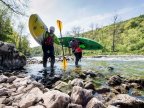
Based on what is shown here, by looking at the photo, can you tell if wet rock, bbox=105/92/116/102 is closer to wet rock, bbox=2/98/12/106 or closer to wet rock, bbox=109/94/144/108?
wet rock, bbox=109/94/144/108

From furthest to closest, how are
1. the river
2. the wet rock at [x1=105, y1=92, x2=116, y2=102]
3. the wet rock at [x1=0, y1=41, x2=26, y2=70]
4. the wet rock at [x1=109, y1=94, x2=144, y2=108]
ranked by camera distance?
the wet rock at [x1=0, y1=41, x2=26, y2=70] → the river → the wet rock at [x1=105, y1=92, x2=116, y2=102] → the wet rock at [x1=109, y1=94, x2=144, y2=108]

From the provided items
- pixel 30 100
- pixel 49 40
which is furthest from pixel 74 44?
pixel 30 100

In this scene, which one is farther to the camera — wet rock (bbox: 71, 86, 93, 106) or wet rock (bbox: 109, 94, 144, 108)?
wet rock (bbox: 109, 94, 144, 108)

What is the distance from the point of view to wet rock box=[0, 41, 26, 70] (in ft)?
74.1

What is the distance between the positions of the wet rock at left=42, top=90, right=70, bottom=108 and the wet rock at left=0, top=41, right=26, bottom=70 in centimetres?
1595

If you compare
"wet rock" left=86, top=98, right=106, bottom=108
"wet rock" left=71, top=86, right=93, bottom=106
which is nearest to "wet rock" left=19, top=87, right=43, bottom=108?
"wet rock" left=71, top=86, right=93, bottom=106

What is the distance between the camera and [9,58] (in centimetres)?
2350

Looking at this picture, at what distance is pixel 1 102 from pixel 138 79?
7.61 m

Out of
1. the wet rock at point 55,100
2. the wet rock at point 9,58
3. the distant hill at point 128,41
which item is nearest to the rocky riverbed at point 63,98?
the wet rock at point 55,100

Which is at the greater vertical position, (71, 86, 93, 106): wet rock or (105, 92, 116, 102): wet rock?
(71, 86, 93, 106): wet rock

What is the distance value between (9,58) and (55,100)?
58.2 ft

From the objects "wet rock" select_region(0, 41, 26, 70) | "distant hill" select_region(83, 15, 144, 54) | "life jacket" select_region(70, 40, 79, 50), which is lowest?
"wet rock" select_region(0, 41, 26, 70)

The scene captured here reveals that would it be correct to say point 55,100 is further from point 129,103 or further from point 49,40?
point 49,40

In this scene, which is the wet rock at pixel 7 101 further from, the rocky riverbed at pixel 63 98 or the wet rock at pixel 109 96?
the wet rock at pixel 109 96
